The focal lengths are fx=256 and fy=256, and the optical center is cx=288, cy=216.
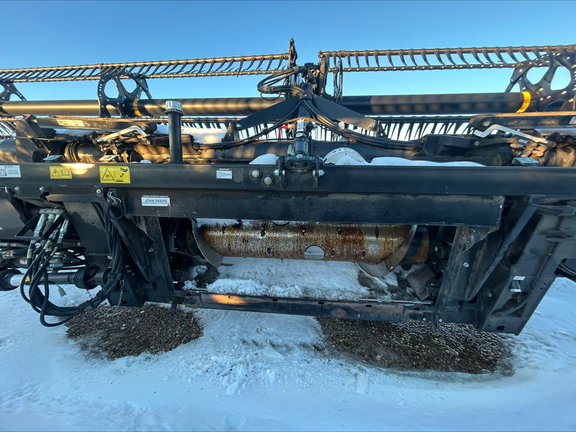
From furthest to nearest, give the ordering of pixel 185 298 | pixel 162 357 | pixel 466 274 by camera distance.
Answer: pixel 185 298, pixel 162 357, pixel 466 274

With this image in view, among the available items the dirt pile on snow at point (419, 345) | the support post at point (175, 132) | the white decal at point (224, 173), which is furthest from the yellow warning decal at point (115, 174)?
the dirt pile on snow at point (419, 345)

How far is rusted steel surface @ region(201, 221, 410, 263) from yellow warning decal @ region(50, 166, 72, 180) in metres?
1.00

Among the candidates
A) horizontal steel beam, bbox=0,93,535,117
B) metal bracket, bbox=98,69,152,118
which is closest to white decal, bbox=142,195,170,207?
horizontal steel beam, bbox=0,93,535,117

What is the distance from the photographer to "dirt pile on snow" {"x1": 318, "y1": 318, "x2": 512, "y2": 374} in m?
2.01

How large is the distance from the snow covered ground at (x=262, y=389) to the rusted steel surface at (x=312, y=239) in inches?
29.7

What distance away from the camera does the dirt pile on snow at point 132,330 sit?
7.07 feet

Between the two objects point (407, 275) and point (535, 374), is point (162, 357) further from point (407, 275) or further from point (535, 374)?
point (535, 374)

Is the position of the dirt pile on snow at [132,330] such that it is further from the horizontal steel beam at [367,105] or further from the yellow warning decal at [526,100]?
the yellow warning decal at [526,100]

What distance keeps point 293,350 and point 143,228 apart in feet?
5.02

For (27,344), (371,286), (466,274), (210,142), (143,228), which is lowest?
(27,344)

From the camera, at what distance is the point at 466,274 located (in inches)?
74.0

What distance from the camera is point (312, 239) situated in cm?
216

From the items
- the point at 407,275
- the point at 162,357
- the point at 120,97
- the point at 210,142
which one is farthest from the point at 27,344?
the point at 407,275

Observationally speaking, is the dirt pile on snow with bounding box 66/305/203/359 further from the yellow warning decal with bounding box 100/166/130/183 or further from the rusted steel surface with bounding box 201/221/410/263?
the yellow warning decal with bounding box 100/166/130/183
